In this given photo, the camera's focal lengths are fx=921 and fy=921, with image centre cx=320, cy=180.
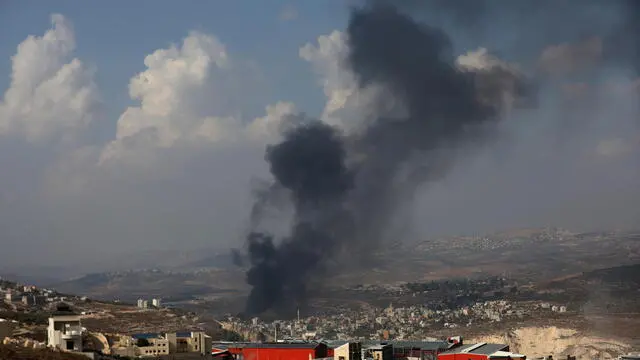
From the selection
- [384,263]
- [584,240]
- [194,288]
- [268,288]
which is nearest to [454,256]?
[584,240]

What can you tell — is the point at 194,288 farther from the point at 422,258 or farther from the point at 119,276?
the point at 119,276

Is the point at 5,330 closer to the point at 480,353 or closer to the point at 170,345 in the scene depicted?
the point at 170,345

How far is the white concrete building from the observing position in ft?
114

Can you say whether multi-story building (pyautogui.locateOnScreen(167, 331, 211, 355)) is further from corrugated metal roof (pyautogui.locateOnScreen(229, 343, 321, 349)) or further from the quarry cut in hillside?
the quarry cut in hillside

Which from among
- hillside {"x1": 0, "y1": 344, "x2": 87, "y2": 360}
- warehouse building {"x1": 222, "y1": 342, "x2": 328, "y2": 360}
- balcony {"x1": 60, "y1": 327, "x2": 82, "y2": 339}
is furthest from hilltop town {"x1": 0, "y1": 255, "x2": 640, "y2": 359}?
hillside {"x1": 0, "y1": 344, "x2": 87, "y2": 360}

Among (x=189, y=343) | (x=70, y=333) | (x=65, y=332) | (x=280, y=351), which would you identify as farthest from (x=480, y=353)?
(x=70, y=333)

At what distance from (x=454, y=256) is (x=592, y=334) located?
64.6m

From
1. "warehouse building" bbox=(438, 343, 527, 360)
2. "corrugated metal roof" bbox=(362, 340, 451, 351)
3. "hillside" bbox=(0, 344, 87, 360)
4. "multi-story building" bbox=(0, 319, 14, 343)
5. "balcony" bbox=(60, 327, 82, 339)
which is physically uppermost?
"multi-story building" bbox=(0, 319, 14, 343)

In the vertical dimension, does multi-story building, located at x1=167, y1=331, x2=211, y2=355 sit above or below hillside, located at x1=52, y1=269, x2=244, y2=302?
below

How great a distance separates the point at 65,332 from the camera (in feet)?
116

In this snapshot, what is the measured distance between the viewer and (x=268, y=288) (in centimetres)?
8194

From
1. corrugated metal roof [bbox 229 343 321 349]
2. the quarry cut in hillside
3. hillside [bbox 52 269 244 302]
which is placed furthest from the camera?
hillside [bbox 52 269 244 302]

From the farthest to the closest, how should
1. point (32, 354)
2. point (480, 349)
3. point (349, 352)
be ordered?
point (480, 349), point (349, 352), point (32, 354)

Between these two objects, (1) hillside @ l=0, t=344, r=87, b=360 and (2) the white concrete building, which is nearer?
(1) hillside @ l=0, t=344, r=87, b=360
